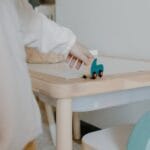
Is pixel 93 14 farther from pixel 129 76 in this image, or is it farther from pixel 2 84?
pixel 2 84

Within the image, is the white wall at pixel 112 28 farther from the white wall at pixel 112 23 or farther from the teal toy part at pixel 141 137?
the teal toy part at pixel 141 137

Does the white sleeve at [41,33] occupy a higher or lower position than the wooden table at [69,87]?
higher

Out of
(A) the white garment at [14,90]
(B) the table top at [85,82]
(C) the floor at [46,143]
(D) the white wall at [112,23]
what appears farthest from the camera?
(C) the floor at [46,143]

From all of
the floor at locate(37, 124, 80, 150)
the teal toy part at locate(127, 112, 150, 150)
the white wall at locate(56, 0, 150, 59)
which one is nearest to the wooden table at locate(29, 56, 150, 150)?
the teal toy part at locate(127, 112, 150, 150)

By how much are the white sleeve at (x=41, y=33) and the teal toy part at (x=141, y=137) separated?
0.23m

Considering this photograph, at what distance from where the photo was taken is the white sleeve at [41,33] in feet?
2.39

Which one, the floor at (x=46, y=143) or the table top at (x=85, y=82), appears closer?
the table top at (x=85, y=82)

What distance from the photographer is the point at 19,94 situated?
2.05 ft

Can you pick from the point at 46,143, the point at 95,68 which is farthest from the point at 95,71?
the point at 46,143

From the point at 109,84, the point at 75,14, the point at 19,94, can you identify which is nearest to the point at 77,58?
the point at 109,84

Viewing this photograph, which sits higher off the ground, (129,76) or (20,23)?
(20,23)

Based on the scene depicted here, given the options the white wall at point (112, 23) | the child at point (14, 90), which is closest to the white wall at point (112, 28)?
→ the white wall at point (112, 23)

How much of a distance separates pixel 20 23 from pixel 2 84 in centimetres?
17

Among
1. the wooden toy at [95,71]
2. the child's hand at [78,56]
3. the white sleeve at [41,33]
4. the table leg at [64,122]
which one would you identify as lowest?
the table leg at [64,122]
